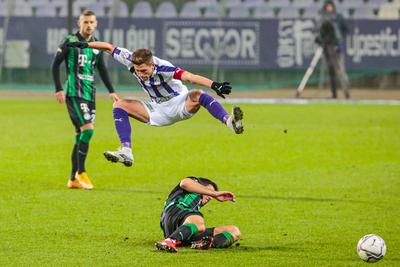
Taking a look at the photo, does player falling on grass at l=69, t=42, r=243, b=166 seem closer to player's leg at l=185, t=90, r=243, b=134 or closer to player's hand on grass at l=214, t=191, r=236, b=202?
player's leg at l=185, t=90, r=243, b=134

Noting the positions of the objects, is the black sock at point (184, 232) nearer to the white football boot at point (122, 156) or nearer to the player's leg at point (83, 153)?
the white football boot at point (122, 156)

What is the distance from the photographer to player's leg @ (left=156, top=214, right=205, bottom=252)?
10836 millimetres

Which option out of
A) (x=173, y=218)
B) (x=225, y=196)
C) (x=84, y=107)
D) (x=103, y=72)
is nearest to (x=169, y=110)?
(x=173, y=218)

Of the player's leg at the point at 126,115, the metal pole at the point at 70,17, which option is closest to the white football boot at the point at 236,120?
the player's leg at the point at 126,115

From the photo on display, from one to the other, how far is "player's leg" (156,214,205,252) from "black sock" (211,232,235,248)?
246 mm

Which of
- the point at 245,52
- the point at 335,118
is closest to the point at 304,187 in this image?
the point at 335,118

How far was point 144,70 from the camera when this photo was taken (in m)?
12.4

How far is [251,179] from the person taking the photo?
57.5 ft

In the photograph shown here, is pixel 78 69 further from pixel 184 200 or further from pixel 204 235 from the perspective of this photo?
pixel 204 235

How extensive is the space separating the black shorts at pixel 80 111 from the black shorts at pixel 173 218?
508 cm

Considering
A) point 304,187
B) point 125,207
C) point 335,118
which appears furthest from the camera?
point 335,118

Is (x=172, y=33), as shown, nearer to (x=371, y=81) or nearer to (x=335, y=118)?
(x=371, y=81)

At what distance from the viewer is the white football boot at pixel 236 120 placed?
1175cm

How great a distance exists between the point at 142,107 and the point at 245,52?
71.4 feet
